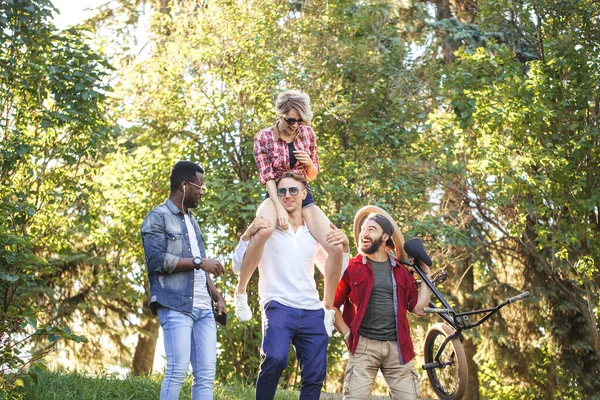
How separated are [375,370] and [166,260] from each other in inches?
67.6

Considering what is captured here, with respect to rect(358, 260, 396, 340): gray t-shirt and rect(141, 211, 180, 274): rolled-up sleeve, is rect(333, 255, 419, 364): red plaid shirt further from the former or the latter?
rect(141, 211, 180, 274): rolled-up sleeve

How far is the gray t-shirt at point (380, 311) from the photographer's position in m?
5.38

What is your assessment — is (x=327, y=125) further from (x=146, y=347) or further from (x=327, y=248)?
(x=327, y=248)

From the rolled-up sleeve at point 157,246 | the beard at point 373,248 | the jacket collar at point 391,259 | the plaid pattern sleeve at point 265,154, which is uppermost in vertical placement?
the plaid pattern sleeve at point 265,154

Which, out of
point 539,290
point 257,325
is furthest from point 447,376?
point 539,290

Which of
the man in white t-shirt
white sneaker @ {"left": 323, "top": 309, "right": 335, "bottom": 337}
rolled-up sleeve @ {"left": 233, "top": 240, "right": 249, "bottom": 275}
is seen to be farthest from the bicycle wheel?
rolled-up sleeve @ {"left": 233, "top": 240, "right": 249, "bottom": 275}

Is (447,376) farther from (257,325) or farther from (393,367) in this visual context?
(257,325)

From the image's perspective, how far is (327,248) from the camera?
5.02 metres

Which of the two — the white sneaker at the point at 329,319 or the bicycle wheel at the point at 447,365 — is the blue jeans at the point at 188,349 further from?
the bicycle wheel at the point at 447,365

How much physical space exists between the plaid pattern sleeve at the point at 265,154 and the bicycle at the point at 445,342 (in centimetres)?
122

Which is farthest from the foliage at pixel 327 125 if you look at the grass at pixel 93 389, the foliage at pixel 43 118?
the grass at pixel 93 389

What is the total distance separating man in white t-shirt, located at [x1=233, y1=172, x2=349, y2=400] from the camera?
15.7 ft

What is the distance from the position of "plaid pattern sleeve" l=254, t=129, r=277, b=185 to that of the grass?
2641mm

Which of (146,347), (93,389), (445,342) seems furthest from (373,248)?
(146,347)
